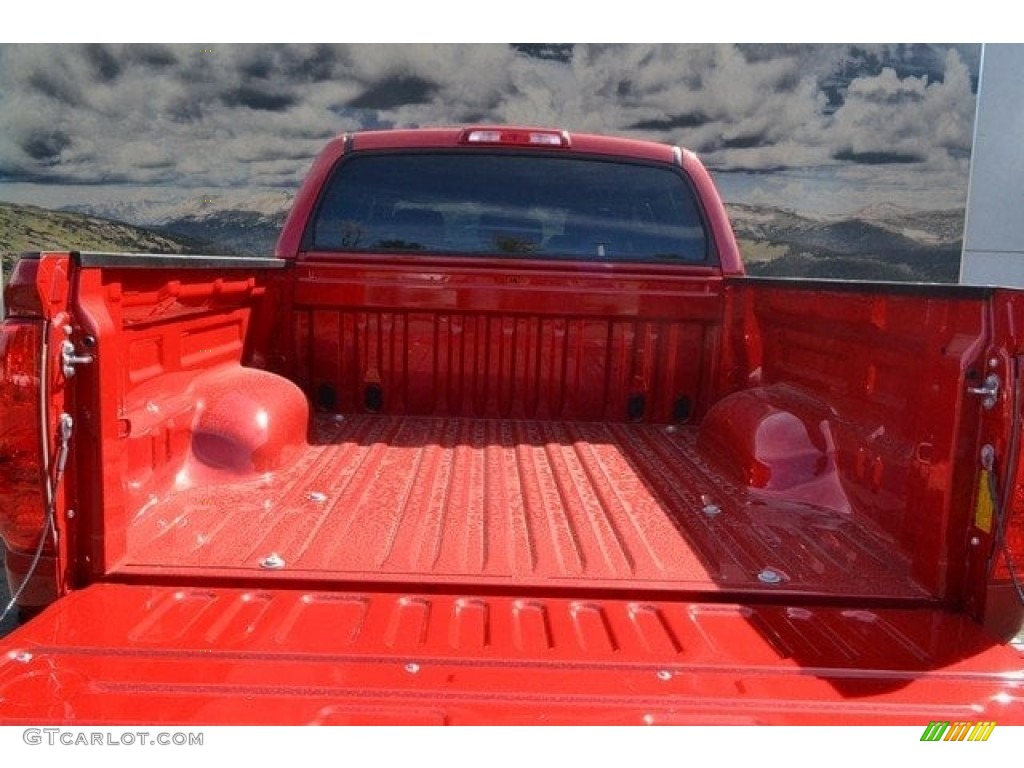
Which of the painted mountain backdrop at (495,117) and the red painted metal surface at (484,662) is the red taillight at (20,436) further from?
the painted mountain backdrop at (495,117)

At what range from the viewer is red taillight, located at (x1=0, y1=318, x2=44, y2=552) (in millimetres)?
1853

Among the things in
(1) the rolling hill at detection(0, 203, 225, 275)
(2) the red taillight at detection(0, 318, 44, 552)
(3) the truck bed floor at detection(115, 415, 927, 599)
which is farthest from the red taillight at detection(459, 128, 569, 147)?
(1) the rolling hill at detection(0, 203, 225, 275)

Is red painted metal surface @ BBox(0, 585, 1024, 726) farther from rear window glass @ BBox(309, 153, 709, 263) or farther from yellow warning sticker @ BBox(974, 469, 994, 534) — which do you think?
rear window glass @ BBox(309, 153, 709, 263)

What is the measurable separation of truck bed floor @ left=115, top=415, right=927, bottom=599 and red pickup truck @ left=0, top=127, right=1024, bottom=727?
0.02 metres

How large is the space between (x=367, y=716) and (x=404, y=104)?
38.6 ft

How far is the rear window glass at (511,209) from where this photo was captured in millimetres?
3729

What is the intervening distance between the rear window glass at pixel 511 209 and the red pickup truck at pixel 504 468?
15mm

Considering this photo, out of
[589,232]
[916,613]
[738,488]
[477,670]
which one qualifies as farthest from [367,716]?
[589,232]

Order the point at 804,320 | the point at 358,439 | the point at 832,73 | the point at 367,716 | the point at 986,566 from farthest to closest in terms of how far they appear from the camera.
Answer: the point at 832,73, the point at 358,439, the point at 804,320, the point at 986,566, the point at 367,716

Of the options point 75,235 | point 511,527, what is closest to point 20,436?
point 511,527

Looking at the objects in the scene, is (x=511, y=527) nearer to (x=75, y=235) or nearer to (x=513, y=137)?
(x=513, y=137)

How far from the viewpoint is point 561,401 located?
149 inches

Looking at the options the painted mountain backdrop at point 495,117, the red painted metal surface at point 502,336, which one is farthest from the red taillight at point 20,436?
the painted mountain backdrop at point 495,117

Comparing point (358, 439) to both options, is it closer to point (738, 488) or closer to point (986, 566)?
point (738, 488)
